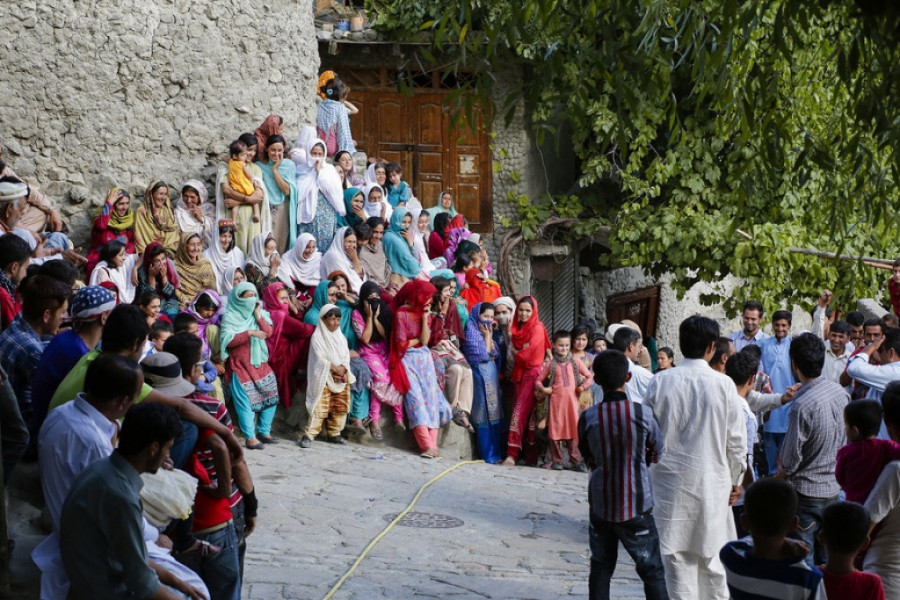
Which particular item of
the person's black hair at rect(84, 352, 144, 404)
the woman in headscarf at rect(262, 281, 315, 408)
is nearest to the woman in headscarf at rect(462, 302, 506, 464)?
the woman in headscarf at rect(262, 281, 315, 408)

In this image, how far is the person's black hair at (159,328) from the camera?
836 cm

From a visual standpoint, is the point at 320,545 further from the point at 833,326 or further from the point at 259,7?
the point at 259,7

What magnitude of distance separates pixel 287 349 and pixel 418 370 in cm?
129

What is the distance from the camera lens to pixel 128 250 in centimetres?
1123

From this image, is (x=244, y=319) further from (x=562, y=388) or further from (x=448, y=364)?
(x=562, y=388)

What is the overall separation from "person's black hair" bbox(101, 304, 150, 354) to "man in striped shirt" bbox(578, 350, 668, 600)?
223 cm

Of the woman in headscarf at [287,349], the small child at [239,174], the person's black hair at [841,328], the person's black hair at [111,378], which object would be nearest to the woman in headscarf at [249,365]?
the woman in headscarf at [287,349]

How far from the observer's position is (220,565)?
4.76 meters

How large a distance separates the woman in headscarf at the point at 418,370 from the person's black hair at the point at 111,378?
7.02m

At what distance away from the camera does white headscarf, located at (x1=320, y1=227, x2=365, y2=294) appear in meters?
11.9

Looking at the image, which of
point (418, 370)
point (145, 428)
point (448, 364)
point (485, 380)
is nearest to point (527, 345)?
point (485, 380)

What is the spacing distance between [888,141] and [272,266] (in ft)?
26.7

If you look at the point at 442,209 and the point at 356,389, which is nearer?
the point at 356,389

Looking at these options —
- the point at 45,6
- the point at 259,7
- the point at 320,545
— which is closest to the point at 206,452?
the point at 320,545
